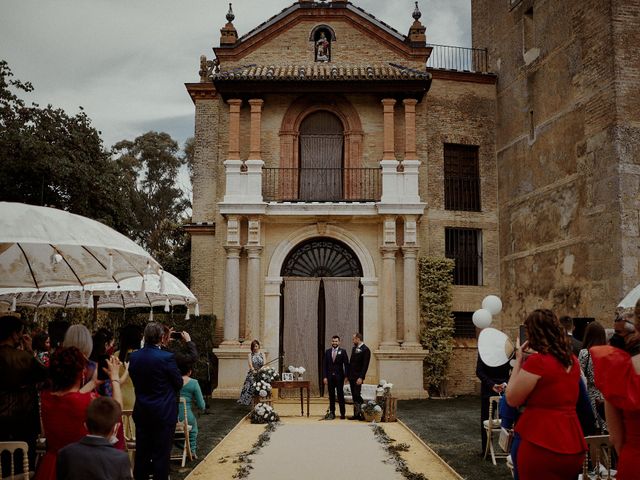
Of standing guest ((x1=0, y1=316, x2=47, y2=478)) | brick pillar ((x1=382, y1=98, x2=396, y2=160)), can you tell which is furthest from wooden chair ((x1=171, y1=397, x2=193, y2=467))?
brick pillar ((x1=382, y1=98, x2=396, y2=160))

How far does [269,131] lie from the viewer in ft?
68.3

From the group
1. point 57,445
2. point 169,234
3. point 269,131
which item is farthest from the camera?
point 169,234

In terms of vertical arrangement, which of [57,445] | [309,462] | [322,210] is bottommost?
[309,462]

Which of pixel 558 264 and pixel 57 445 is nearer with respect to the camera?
pixel 57 445

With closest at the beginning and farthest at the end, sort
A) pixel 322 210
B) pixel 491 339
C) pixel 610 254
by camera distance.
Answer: pixel 491 339 < pixel 610 254 < pixel 322 210

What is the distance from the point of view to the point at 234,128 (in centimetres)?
2014

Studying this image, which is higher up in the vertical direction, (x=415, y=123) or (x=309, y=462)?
(x=415, y=123)

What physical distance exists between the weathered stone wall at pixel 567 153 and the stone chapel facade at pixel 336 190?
1.12 meters

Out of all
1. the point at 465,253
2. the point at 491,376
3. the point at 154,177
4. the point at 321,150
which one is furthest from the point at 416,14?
the point at 154,177

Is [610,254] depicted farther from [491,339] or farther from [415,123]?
[491,339]

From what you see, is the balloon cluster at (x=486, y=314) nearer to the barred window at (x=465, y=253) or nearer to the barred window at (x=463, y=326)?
the barred window at (x=463, y=326)

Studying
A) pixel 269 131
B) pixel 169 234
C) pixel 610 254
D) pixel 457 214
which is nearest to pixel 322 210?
pixel 269 131

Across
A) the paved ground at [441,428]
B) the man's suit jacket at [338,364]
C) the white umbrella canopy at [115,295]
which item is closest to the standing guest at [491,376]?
the paved ground at [441,428]

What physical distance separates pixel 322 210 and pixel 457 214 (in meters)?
4.63
